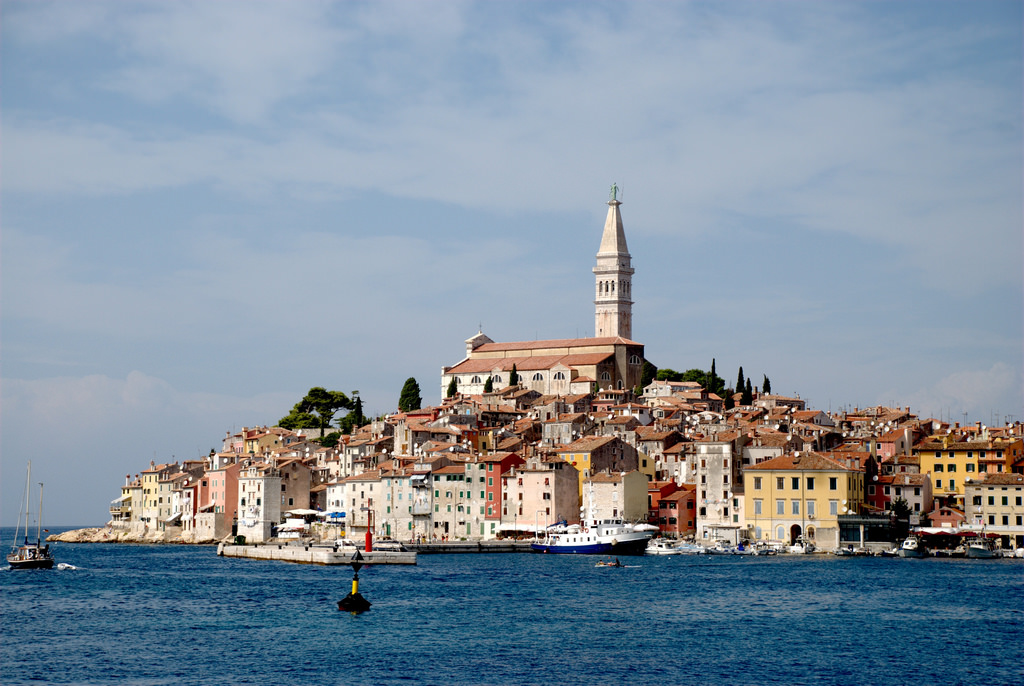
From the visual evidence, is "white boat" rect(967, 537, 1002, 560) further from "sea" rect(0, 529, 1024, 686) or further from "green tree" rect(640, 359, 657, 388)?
"green tree" rect(640, 359, 657, 388)

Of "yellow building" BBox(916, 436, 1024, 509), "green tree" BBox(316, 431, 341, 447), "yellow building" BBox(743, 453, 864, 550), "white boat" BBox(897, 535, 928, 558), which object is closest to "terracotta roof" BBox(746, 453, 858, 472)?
"yellow building" BBox(743, 453, 864, 550)

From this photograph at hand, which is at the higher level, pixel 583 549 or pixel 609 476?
pixel 609 476

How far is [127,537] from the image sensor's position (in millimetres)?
97625

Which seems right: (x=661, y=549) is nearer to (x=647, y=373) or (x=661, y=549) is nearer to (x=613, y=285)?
(x=647, y=373)

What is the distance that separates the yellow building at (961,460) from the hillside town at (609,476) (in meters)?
0.11

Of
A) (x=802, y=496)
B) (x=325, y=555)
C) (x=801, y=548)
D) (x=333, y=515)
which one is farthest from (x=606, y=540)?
(x=333, y=515)

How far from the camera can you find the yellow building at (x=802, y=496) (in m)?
67.0

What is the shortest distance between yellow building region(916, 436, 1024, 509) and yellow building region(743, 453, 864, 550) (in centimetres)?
662

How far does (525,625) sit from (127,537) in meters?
65.3

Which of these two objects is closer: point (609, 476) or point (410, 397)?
point (609, 476)

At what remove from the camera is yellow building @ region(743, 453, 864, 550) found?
67000 mm

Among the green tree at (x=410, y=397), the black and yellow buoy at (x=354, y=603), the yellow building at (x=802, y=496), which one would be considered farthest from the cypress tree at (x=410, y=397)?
the black and yellow buoy at (x=354, y=603)

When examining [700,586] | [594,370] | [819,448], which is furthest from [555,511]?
[594,370]

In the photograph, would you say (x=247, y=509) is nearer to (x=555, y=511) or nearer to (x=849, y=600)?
(x=555, y=511)
